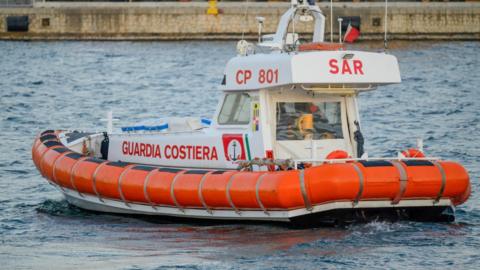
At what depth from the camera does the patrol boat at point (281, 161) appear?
71.7ft

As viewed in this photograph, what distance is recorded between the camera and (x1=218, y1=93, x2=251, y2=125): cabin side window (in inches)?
944

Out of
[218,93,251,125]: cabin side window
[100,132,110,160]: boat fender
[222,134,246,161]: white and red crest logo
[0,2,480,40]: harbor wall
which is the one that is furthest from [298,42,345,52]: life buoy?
[0,2,480,40]: harbor wall

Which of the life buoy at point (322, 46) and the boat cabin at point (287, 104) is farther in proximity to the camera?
the life buoy at point (322, 46)

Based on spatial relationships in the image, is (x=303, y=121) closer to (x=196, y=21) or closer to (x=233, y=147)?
(x=233, y=147)

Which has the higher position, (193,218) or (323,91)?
(323,91)

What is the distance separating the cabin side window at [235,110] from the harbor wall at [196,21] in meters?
50.2

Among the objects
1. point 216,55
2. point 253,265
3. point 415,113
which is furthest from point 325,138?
point 216,55

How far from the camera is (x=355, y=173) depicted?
21.7 metres

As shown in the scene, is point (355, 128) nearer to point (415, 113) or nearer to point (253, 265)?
point (253, 265)

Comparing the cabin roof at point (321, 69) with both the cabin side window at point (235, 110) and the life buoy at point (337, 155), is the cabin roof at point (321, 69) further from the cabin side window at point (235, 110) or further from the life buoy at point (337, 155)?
the life buoy at point (337, 155)

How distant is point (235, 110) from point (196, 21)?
51.4 meters

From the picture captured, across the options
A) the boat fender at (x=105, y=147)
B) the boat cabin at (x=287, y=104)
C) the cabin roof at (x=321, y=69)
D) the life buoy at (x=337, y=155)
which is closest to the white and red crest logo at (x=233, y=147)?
the boat cabin at (x=287, y=104)

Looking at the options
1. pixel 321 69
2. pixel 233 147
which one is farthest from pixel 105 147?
pixel 321 69

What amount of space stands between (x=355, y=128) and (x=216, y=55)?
44426mm
